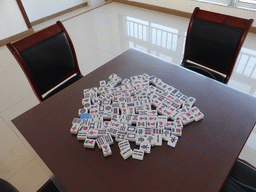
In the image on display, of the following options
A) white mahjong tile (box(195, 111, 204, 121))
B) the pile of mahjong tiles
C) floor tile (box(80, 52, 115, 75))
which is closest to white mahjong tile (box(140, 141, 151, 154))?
the pile of mahjong tiles

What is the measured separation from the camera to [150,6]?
442cm

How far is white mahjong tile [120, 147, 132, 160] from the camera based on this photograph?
922 millimetres

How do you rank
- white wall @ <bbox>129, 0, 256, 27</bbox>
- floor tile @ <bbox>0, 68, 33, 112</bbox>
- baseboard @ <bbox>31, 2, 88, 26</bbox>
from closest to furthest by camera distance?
floor tile @ <bbox>0, 68, 33, 112</bbox>, white wall @ <bbox>129, 0, 256, 27</bbox>, baseboard @ <bbox>31, 2, 88, 26</bbox>

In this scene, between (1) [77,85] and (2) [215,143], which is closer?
(2) [215,143]

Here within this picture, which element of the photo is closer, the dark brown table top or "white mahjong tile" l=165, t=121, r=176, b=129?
the dark brown table top

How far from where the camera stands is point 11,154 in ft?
6.00

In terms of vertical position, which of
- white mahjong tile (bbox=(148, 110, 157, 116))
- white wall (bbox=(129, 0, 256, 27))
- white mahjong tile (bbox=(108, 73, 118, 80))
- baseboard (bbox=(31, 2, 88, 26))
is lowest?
baseboard (bbox=(31, 2, 88, 26))

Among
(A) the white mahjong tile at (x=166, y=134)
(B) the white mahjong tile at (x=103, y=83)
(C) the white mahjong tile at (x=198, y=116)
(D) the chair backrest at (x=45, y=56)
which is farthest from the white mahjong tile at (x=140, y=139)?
(D) the chair backrest at (x=45, y=56)

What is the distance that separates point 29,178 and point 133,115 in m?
1.18

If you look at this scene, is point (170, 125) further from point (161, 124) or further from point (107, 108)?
point (107, 108)

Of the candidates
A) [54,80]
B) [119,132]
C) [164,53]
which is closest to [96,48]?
[164,53]

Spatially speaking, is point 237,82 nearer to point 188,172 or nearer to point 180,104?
point 180,104

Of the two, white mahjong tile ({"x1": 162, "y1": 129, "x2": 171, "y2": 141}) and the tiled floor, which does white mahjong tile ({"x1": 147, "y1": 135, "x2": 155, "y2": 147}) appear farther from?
the tiled floor

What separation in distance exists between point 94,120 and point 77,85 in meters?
0.38
